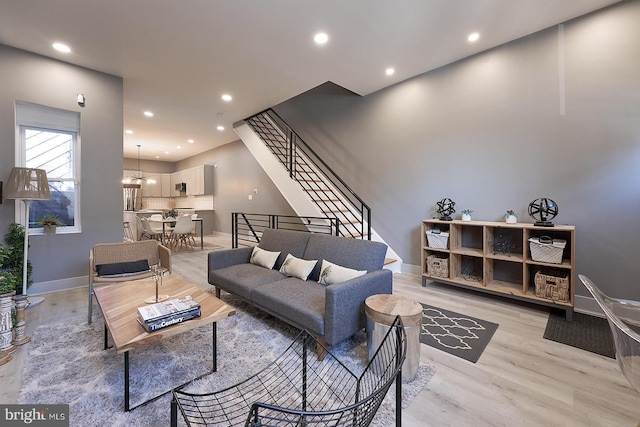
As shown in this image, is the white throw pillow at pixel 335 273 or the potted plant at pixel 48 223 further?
the potted plant at pixel 48 223

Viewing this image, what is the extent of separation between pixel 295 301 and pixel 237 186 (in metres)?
6.68

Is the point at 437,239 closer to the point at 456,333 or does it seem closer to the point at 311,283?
the point at 456,333

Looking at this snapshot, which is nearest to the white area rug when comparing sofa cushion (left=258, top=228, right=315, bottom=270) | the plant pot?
sofa cushion (left=258, top=228, right=315, bottom=270)

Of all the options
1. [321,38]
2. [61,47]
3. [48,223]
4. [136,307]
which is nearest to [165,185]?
[48,223]

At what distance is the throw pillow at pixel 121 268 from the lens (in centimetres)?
283

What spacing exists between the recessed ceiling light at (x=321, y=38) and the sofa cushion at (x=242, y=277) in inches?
111

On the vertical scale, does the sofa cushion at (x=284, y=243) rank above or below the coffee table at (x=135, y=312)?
above

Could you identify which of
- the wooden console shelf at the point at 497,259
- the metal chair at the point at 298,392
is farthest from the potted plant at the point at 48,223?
the wooden console shelf at the point at 497,259

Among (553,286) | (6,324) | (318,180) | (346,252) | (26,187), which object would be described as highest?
(318,180)

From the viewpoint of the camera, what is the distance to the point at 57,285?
11.9 feet

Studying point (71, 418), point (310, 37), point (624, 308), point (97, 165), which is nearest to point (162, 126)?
point (97, 165)

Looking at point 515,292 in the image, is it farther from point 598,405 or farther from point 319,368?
point 319,368

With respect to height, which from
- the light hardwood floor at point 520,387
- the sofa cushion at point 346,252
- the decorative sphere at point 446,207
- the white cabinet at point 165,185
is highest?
the white cabinet at point 165,185

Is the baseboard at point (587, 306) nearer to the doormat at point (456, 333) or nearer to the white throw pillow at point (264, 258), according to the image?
the doormat at point (456, 333)
